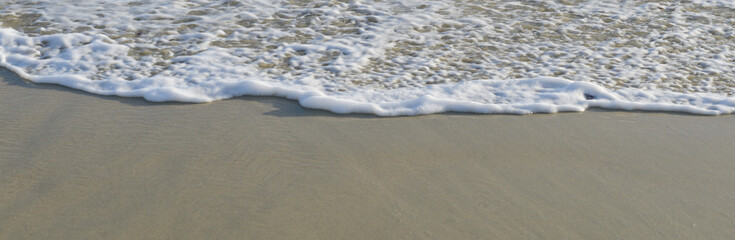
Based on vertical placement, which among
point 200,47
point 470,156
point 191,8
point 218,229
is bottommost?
point 218,229

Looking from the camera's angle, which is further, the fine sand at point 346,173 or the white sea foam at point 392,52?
the white sea foam at point 392,52

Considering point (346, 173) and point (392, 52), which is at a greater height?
point (392, 52)

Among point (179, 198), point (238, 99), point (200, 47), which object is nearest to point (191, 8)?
point (200, 47)

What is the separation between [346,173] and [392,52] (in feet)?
6.78

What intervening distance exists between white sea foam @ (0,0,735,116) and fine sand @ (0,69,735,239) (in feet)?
0.71

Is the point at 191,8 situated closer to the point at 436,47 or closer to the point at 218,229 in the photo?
the point at 436,47

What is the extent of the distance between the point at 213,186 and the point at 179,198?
0.54ft

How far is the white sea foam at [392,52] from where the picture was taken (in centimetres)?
400

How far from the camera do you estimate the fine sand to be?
251cm

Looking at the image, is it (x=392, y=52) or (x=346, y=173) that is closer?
(x=346, y=173)

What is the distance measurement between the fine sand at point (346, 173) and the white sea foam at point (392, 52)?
0.71 feet

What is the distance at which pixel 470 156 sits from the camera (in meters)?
3.17

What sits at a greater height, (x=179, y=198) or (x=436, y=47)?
(x=436, y=47)

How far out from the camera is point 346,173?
2.94 meters
